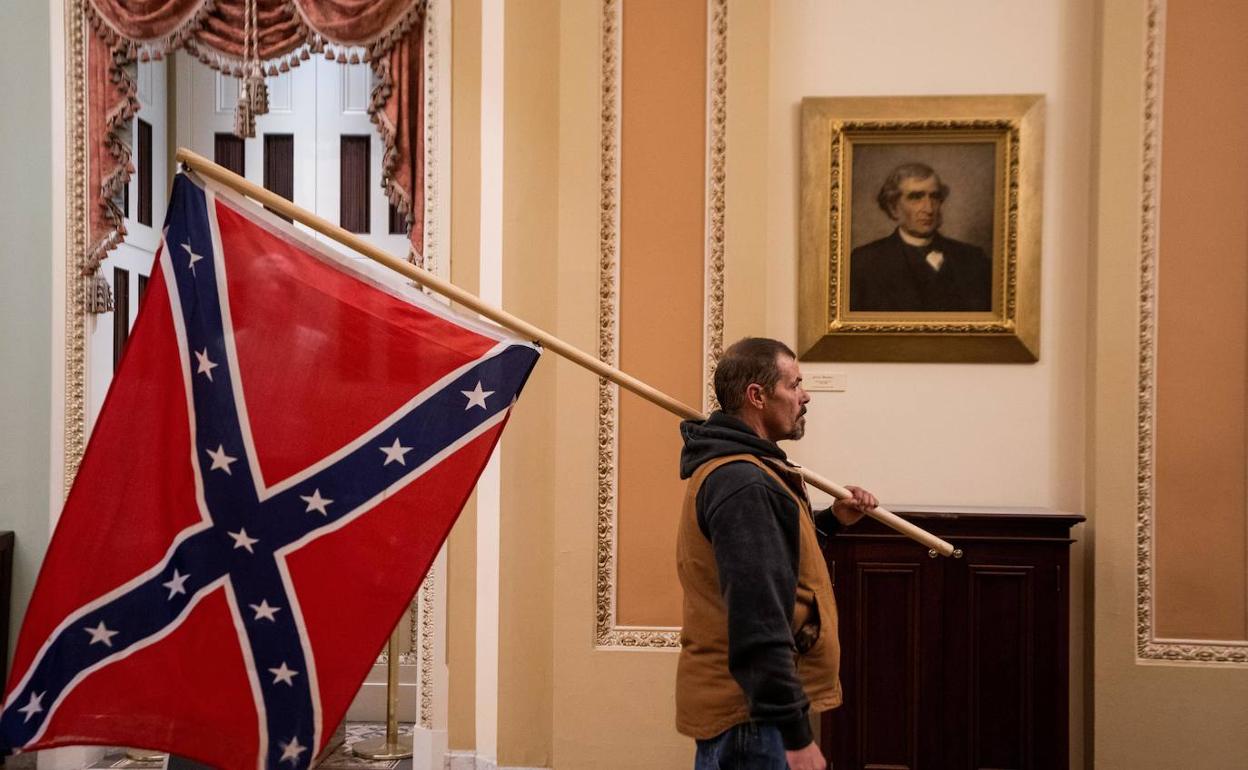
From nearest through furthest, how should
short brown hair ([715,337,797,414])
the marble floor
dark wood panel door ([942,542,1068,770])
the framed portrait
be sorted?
1. short brown hair ([715,337,797,414])
2. dark wood panel door ([942,542,1068,770])
3. the framed portrait
4. the marble floor

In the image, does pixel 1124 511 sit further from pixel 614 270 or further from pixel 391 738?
pixel 391 738

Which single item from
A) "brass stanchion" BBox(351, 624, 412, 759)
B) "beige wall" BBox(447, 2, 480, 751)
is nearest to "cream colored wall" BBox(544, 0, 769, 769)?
"beige wall" BBox(447, 2, 480, 751)

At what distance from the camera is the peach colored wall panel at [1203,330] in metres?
3.62

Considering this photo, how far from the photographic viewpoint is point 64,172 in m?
4.05

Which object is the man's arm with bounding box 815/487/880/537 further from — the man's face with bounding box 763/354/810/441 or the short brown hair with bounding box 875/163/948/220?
the short brown hair with bounding box 875/163/948/220

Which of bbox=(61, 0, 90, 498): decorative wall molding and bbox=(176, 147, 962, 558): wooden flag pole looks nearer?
bbox=(176, 147, 962, 558): wooden flag pole

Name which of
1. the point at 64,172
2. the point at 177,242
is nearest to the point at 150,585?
the point at 177,242

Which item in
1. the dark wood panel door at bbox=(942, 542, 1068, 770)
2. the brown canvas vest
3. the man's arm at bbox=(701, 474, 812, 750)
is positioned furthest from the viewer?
the dark wood panel door at bbox=(942, 542, 1068, 770)

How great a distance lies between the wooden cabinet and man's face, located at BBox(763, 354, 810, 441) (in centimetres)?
151

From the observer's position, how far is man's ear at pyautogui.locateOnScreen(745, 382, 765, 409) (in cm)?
196

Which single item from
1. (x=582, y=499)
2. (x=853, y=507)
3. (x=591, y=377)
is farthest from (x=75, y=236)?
(x=853, y=507)

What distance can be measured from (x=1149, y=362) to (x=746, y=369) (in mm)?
2449

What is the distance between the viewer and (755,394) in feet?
6.44

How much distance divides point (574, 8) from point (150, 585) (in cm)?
276
